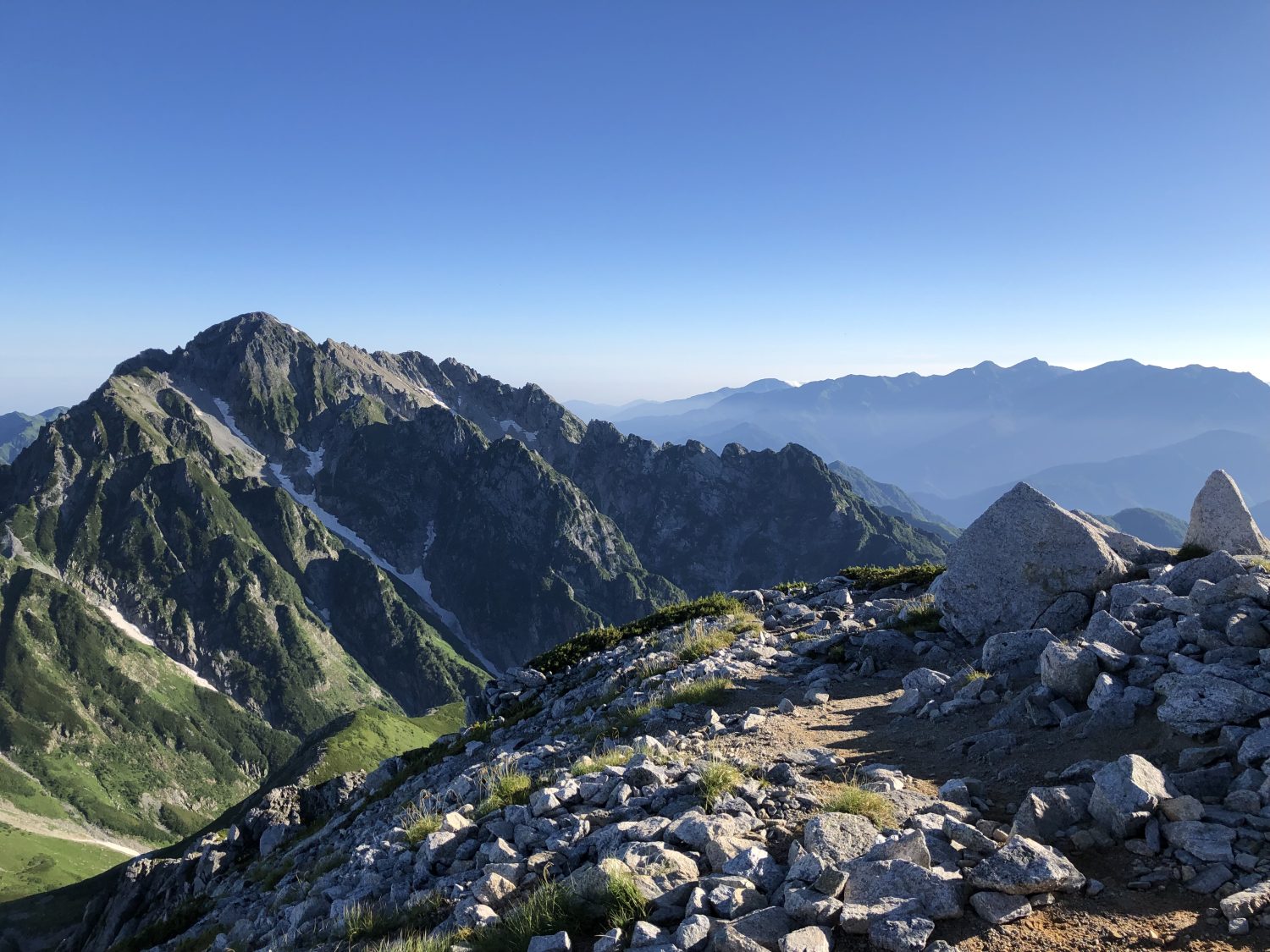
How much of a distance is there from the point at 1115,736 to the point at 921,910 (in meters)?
6.25

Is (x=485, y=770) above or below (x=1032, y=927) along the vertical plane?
below

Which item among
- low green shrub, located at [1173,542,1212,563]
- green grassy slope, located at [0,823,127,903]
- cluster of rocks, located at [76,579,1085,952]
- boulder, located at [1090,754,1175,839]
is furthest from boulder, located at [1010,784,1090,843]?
green grassy slope, located at [0,823,127,903]

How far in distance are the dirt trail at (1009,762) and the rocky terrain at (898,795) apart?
0.04m

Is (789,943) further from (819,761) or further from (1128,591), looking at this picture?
(1128,591)

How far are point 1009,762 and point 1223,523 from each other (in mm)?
14774

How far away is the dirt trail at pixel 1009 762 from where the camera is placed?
6223 millimetres

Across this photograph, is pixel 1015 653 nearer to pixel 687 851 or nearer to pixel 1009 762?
pixel 1009 762

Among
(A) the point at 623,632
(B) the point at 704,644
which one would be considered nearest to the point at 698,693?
(B) the point at 704,644

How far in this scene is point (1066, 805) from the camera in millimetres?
8125

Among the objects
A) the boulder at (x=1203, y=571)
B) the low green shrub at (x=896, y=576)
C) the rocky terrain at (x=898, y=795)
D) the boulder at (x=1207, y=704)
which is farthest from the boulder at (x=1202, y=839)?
the low green shrub at (x=896, y=576)

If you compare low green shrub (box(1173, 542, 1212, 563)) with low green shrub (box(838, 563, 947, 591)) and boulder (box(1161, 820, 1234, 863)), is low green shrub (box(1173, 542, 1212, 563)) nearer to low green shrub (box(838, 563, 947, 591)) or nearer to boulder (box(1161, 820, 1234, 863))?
low green shrub (box(838, 563, 947, 591))

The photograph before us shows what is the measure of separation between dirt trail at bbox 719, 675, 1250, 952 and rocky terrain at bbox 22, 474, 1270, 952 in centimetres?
4

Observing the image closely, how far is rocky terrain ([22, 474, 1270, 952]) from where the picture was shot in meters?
6.67

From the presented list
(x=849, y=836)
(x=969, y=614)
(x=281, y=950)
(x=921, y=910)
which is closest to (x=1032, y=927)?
(x=921, y=910)
